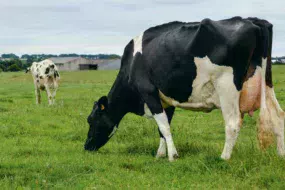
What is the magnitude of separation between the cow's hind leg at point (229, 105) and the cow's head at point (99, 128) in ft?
9.54

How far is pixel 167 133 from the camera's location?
841 cm

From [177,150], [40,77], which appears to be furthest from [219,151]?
[40,77]

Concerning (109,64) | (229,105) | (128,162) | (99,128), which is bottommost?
(109,64)

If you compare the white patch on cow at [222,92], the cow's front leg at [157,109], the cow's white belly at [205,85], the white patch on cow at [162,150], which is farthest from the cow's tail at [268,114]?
the white patch on cow at [162,150]

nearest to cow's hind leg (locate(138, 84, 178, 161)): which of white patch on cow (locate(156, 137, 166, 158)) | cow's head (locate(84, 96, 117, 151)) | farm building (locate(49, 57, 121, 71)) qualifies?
white patch on cow (locate(156, 137, 166, 158))

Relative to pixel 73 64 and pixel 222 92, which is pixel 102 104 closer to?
pixel 222 92

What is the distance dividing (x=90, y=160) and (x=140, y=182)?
1817 millimetres

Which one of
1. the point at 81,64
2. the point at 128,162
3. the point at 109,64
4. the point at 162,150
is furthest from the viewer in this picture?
the point at 81,64

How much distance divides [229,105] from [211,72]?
63cm

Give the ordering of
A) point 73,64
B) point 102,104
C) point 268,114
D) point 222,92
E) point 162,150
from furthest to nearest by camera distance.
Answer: point 73,64 < point 102,104 < point 162,150 < point 268,114 < point 222,92

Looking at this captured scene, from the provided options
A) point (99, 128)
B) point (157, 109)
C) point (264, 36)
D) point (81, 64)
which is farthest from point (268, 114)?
point (81, 64)

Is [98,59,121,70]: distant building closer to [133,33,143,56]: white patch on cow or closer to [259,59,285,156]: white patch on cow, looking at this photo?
[133,33,143,56]: white patch on cow

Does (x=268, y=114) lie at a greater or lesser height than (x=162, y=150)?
greater

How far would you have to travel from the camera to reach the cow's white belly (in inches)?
295
